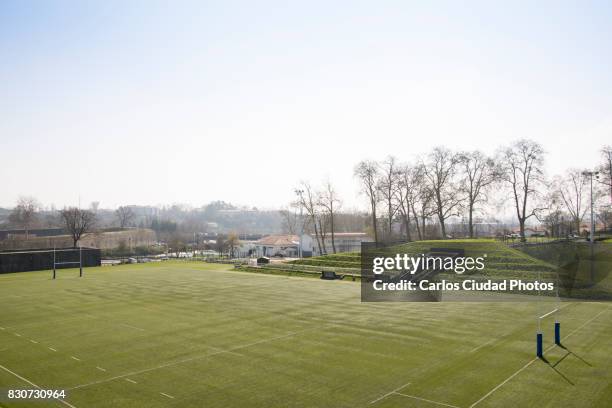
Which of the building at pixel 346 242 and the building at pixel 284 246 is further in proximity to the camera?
the building at pixel 284 246

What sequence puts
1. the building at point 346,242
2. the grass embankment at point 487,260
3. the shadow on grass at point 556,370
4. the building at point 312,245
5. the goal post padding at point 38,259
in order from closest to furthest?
the shadow on grass at point 556,370
the grass embankment at point 487,260
the goal post padding at point 38,259
the building at point 312,245
the building at point 346,242

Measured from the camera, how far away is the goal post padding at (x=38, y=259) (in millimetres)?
64062

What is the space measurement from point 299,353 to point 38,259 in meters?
61.1

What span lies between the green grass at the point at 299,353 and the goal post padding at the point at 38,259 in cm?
3311

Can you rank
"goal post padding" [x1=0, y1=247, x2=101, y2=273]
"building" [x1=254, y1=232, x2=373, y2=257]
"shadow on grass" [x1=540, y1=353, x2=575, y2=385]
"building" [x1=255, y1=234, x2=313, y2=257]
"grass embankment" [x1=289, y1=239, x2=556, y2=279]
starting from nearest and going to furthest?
"shadow on grass" [x1=540, y1=353, x2=575, y2=385], "grass embankment" [x1=289, y1=239, x2=556, y2=279], "goal post padding" [x1=0, y1=247, x2=101, y2=273], "building" [x1=254, y1=232, x2=373, y2=257], "building" [x1=255, y1=234, x2=313, y2=257]

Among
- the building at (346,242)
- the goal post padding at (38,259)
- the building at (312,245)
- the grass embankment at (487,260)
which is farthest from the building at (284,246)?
the goal post padding at (38,259)

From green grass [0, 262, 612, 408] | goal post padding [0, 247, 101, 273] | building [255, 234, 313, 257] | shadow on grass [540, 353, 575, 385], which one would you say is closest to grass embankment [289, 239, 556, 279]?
green grass [0, 262, 612, 408]

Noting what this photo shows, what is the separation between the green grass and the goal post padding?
109ft

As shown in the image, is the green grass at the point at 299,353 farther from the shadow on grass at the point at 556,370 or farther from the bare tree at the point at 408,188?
the bare tree at the point at 408,188

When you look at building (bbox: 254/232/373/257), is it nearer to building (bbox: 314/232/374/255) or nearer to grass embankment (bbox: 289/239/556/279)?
building (bbox: 314/232/374/255)

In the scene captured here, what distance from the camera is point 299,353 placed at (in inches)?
809

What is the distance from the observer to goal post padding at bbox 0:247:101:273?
210ft

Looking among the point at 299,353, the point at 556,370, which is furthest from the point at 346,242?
the point at 556,370

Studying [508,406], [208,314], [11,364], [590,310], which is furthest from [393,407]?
[590,310]
